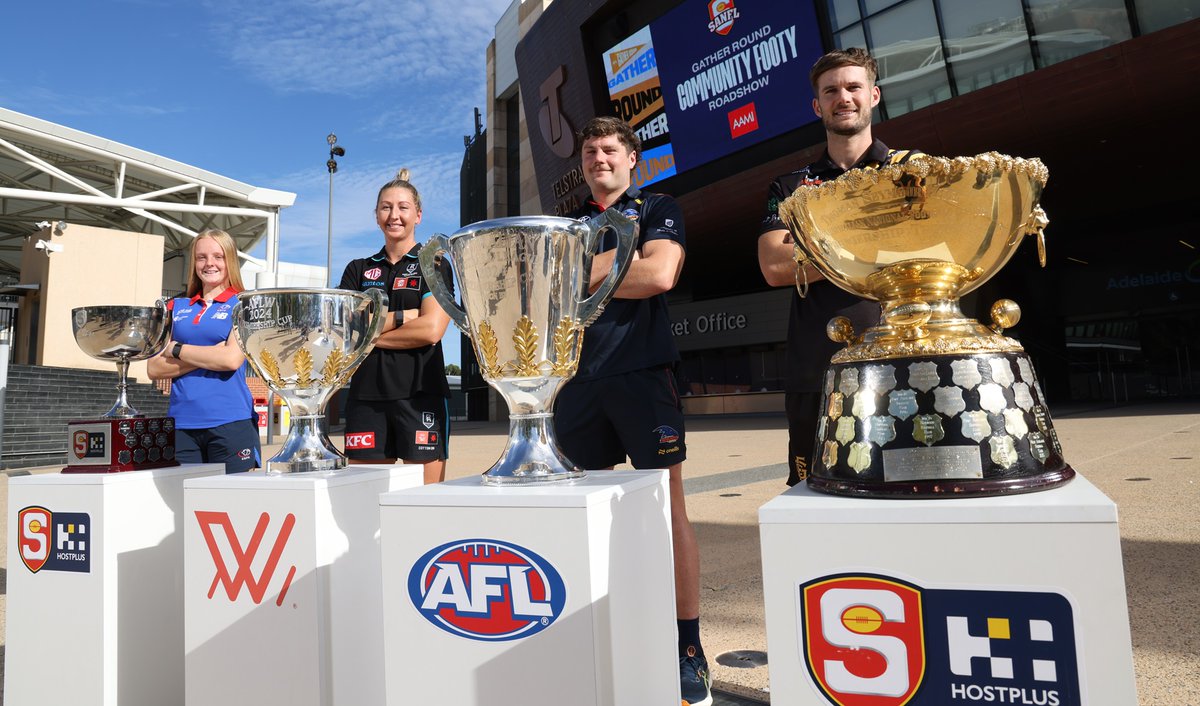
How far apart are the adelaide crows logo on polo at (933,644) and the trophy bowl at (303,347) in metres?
1.23

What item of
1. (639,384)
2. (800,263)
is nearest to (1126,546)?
(639,384)

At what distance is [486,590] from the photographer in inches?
45.8

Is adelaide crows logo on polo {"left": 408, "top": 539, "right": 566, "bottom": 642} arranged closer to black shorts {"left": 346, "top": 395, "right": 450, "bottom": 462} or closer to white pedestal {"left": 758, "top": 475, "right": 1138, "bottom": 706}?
white pedestal {"left": 758, "top": 475, "right": 1138, "bottom": 706}

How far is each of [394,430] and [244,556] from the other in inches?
41.6

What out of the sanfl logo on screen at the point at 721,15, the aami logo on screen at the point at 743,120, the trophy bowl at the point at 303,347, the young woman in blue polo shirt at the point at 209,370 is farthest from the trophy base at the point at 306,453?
the sanfl logo on screen at the point at 721,15

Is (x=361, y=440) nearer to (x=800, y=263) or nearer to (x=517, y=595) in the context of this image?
(x=517, y=595)

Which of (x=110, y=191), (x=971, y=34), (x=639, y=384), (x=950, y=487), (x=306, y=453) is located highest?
(x=110, y=191)

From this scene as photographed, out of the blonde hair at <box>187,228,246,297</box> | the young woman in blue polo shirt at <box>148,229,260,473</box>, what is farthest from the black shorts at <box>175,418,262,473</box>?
the blonde hair at <box>187,228,246,297</box>

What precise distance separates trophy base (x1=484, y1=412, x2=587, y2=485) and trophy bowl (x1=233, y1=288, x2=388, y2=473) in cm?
59

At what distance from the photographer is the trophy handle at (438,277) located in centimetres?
134

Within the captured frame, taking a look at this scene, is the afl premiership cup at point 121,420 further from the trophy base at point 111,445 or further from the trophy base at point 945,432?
the trophy base at point 945,432

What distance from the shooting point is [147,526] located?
6.22ft

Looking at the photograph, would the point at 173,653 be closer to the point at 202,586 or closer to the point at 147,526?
the point at 147,526

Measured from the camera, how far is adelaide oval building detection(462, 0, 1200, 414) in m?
11.4
